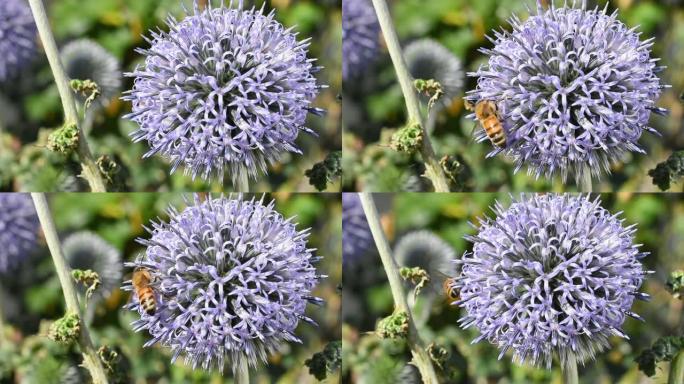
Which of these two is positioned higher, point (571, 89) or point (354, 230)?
point (571, 89)

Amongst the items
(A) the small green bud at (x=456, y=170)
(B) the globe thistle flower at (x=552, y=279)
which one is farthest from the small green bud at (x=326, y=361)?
(A) the small green bud at (x=456, y=170)

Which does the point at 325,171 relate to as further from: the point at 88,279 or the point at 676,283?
the point at 676,283

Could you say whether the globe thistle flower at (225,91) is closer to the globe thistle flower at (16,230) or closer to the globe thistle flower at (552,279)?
the globe thistle flower at (16,230)

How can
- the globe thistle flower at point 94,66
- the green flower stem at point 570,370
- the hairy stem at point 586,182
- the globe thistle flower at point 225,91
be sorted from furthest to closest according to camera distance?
the globe thistle flower at point 94,66 < the hairy stem at point 586,182 < the green flower stem at point 570,370 < the globe thistle flower at point 225,91

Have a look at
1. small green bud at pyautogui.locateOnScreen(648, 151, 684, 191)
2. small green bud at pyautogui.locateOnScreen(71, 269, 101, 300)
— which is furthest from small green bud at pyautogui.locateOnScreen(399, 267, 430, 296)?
small green bud at pyautogui.locateOnScreen(71, 269, 101, 300)

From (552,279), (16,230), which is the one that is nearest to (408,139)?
(552,279)

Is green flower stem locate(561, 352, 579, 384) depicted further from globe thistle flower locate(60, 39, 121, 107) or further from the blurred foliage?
globe thistle flower locate(60, 39, 121, 107)
